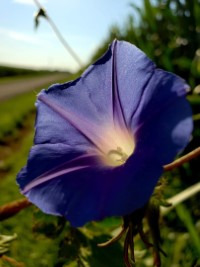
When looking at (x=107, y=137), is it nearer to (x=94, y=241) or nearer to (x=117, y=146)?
(x=117, y=146)

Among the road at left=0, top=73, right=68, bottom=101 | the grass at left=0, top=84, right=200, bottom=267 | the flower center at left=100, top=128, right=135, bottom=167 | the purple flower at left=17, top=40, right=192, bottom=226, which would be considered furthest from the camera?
the road at left=0, top=73, right=68, bottom=101

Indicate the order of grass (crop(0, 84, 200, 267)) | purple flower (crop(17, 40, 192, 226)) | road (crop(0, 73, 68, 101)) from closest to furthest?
purple flower (crop(17, 40, 192, 226)) → grass (crop(0, 84, 200, 267)) → road (crop(0, 73, 68, 101))

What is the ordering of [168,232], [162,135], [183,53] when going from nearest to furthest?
1. [162,135]
2. [168,232]
3. [183,53]

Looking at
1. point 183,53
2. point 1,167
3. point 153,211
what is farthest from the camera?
point 1,167

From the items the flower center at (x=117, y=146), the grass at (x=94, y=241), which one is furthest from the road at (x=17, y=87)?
the flower center at (x=117, y=146)

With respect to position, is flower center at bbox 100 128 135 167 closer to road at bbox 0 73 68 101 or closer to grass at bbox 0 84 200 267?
grass at bbox 0 84 200 267

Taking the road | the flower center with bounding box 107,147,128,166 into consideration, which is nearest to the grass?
the flower center with bounding box 107,147,128,166

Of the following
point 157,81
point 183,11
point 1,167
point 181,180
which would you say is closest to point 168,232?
point 181,180

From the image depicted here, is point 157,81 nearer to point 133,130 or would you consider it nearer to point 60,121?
point 133,130

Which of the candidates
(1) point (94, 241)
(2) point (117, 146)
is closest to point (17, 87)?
(1) point (94, 241)
